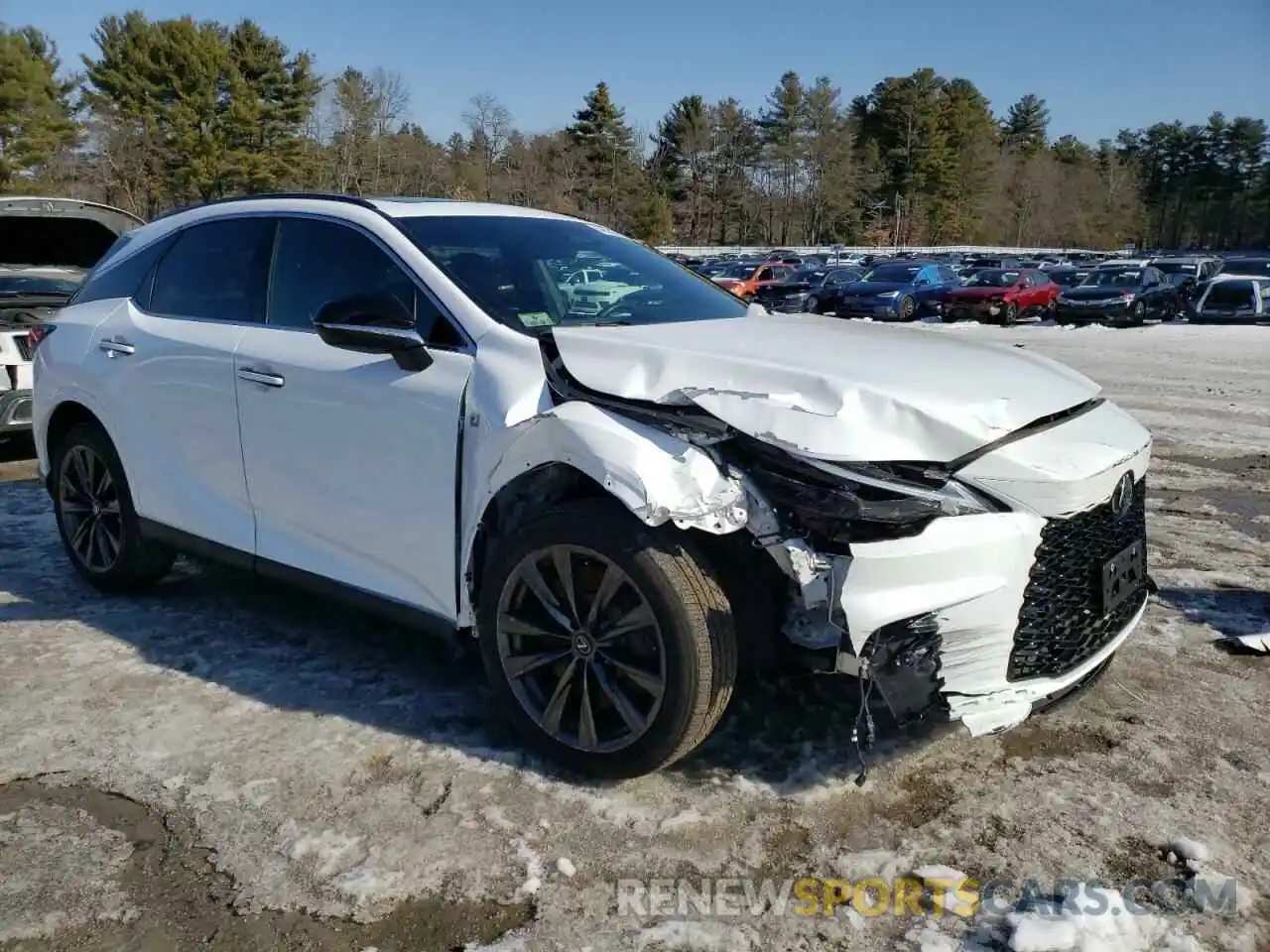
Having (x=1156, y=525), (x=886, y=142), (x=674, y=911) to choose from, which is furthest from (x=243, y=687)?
(x=886, y=142)

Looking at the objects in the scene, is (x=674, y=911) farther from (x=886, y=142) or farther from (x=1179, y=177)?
(x=1179, y=177)

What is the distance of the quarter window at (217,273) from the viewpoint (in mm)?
4055

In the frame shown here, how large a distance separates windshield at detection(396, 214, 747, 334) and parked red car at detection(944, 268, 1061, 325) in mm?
24534

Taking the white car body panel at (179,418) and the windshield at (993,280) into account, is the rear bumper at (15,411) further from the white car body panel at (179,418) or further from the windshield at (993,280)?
the windshield at (993,280)

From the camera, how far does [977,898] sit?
254cm

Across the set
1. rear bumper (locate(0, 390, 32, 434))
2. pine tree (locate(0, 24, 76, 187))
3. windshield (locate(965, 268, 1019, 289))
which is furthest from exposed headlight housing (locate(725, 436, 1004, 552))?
pine tree (locate(0, 24, 76, 187))

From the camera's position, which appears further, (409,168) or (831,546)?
(409,168)

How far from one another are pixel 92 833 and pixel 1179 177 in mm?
137038

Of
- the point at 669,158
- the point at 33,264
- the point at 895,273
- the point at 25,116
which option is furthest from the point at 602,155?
the point at 33,264

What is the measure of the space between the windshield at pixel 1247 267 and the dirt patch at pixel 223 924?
3559 cm

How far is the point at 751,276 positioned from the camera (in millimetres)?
32688

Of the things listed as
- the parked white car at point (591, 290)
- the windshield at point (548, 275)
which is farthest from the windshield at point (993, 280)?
the parked white car at point (591, 290)

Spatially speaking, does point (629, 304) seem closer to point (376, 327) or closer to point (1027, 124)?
point (376, 327)

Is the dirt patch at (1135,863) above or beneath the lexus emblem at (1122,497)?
beneath
